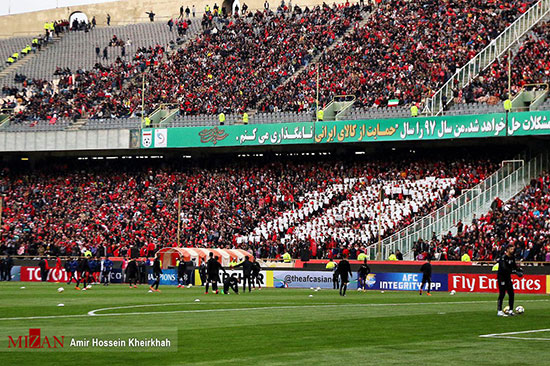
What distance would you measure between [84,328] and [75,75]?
61510 millimetres

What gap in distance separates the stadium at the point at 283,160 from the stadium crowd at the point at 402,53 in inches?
6.0

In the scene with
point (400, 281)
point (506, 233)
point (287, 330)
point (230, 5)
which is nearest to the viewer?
point (287, 330)

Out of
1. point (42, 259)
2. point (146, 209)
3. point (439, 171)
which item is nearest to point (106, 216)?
point (146, 209)

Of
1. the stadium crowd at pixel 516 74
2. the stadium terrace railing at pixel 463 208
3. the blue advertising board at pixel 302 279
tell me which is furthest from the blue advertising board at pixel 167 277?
the stadium crowd at pixel 516 74

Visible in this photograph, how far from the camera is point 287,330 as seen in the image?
20906 mm

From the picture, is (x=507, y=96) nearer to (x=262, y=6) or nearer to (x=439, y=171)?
(x=439, y=171)

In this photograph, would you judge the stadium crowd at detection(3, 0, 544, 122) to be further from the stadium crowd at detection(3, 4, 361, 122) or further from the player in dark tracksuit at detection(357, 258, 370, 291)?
the player in dark tracksuit at detection(357, 258, 370, 291)

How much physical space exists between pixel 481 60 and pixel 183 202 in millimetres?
21967

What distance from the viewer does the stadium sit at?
46188mm

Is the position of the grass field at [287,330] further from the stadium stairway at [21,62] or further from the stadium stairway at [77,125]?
the stadium stairway at [21,62]

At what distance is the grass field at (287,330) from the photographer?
50.8 ft

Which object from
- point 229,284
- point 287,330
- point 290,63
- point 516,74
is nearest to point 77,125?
point 290,63

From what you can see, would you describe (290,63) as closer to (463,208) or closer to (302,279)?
(463,208)

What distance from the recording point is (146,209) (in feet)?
213
